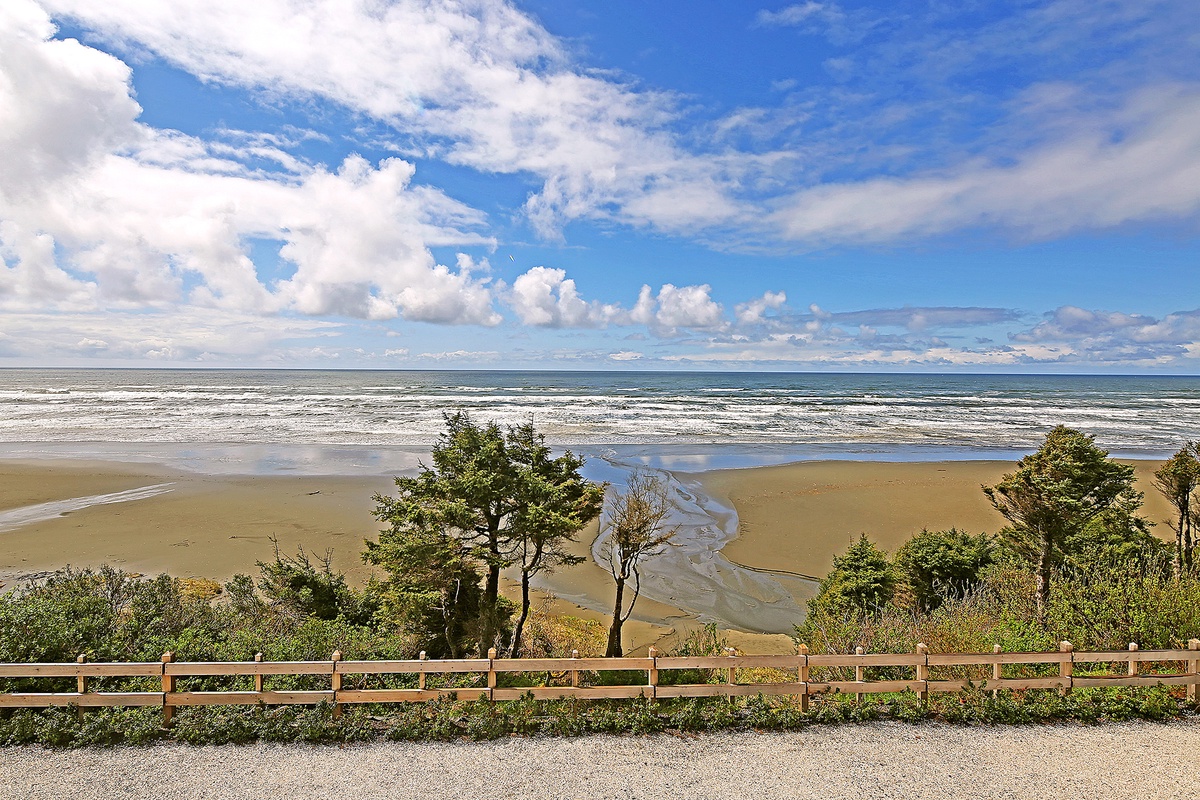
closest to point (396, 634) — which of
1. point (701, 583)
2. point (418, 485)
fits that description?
point (418, 485)

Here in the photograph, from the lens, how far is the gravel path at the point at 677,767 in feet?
23.2

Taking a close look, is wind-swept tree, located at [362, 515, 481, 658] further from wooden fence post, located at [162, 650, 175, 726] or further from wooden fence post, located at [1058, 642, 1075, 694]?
wooden fence post, located at [1058, 642, 1075, 694]

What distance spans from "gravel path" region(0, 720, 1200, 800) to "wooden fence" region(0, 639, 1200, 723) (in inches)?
24.4

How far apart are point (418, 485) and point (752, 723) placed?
7.34m

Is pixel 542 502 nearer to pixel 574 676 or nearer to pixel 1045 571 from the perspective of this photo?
pixel 574 676

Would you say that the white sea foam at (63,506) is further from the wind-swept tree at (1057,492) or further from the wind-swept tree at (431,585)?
the wind-swept tree at (1057,492)

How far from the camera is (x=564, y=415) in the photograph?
59.2 meters

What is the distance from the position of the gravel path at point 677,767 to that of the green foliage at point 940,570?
5342mm

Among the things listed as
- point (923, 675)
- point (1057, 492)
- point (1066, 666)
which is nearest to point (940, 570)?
point (1057, 492)

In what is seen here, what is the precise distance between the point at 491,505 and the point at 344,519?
13656 millimetres

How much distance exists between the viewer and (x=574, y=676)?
885cm

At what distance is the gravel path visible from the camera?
708cm

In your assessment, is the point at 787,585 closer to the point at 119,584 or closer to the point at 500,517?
the point at 500,517

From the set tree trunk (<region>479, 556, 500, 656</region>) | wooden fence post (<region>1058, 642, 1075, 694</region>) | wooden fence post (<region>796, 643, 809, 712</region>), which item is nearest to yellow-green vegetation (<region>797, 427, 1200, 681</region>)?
wooden fence post (<region>1058, 642, 1075, 694</region>)
